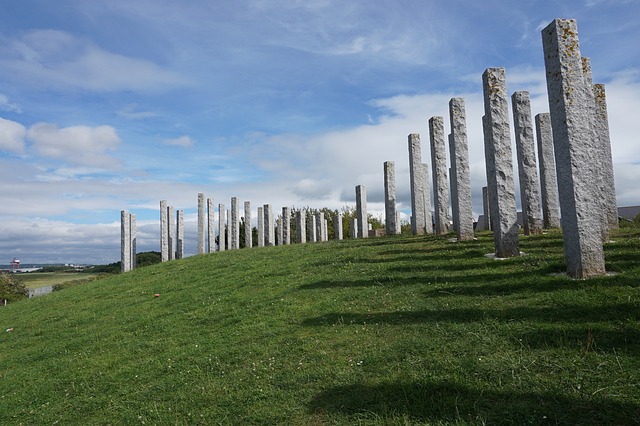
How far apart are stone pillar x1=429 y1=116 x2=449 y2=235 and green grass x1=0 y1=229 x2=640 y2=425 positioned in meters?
5.43

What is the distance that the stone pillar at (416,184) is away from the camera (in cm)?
2180

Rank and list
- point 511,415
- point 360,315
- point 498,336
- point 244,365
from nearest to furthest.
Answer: point 511,415
point 498,336
point 244,365
point 360,315

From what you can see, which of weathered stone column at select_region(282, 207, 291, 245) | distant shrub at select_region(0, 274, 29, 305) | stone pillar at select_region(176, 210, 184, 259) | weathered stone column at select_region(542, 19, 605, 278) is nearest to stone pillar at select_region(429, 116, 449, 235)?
weathered stone column at select_region(542, 19, 605, 278)

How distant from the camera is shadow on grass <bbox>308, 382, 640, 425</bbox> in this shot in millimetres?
5180

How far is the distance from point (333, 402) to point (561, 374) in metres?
2.86

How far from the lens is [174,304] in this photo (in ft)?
45.3

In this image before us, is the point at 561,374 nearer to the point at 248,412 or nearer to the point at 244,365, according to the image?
the point at 248,412

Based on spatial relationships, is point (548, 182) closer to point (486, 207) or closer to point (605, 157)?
point (605, 157)

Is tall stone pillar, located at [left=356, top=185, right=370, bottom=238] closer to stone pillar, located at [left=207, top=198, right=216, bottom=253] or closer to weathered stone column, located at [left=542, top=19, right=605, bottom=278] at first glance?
stone pillar, located at [left=207, top=198, right=216, bottom=253]

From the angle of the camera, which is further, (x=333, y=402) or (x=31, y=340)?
(x=31, y=340)

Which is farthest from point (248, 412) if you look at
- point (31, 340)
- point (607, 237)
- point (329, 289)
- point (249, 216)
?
point (249, 216)

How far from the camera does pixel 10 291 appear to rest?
51219 mm

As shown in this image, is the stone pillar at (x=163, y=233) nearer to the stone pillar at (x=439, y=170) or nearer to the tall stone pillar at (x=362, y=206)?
the tall stone pillar at (x=362, y=206)

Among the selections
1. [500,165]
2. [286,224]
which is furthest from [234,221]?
[500,165]
